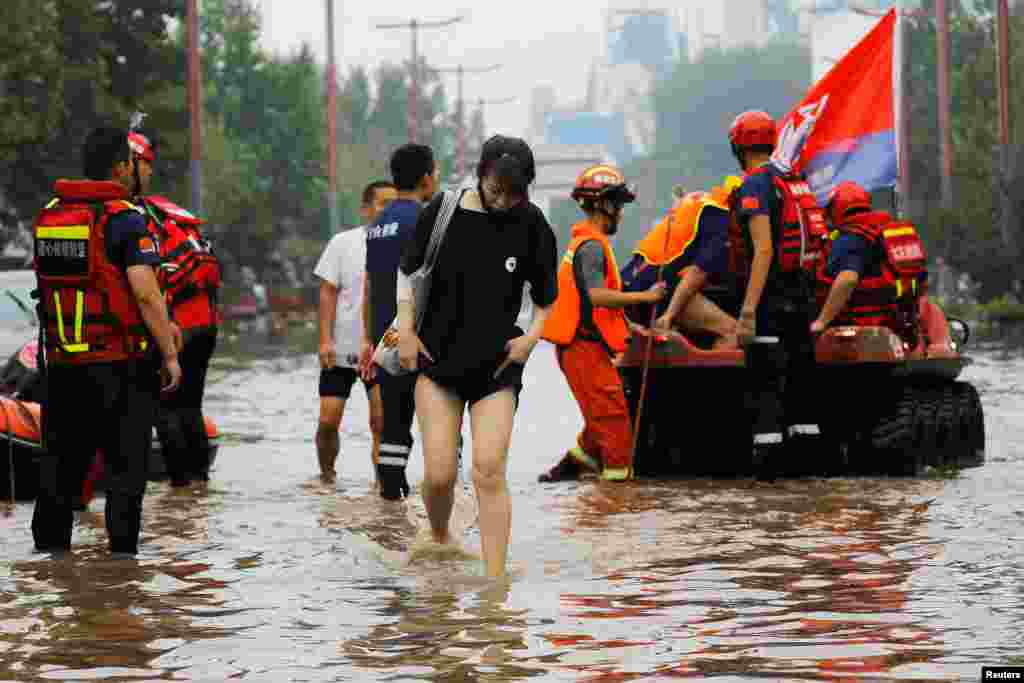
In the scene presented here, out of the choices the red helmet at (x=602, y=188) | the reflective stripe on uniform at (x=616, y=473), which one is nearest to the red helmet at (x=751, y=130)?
the red helmet at (x=602, y=188)

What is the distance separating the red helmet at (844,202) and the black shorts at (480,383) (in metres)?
5.07

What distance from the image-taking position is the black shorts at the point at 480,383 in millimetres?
9430

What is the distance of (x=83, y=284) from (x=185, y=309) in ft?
11.2

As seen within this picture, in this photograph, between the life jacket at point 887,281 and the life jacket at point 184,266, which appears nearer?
the life jacket at point 184,266

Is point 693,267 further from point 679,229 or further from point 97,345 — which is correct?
point 97,345

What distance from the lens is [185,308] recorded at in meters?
13.6

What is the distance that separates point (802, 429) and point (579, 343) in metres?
1.30

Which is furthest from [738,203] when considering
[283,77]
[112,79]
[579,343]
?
[283,77]

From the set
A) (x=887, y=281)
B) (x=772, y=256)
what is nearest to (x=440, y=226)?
(x=772, y=256)

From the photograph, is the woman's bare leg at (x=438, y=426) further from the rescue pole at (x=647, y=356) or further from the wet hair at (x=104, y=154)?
the rescue pole at (x=647, y=356)

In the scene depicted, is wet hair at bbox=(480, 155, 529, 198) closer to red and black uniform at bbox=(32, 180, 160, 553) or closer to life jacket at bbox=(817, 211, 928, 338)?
red and black uniform at bbox=(32, 180, 160, 553)

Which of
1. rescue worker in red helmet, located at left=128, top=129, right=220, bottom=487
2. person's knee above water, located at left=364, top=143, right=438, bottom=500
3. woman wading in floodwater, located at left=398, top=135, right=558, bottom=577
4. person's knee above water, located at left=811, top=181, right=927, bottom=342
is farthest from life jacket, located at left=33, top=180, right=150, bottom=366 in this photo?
person's knee above water, located at left=811, top=181, right=927, bottom=342

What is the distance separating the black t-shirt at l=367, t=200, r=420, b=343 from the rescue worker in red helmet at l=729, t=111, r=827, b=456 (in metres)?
1.96

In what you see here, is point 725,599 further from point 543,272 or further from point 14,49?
point 14,49
